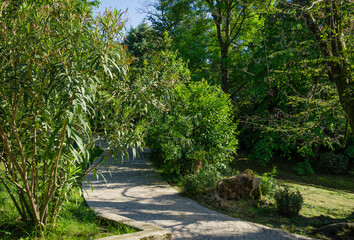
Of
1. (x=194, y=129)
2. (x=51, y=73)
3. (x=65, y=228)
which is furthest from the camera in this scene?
(x=194, y=129)

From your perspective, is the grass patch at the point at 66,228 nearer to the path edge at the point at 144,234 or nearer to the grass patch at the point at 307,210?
the path edge at the point at 144,234

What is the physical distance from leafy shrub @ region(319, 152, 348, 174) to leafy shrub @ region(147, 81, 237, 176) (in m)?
7.10

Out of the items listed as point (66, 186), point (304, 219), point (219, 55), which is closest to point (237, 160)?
point (219, 55)

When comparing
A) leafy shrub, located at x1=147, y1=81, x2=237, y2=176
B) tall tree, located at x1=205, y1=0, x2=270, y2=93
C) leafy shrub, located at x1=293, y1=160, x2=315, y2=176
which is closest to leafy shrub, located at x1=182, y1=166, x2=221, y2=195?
leafy shrub, located at x1=147, y1=81, x2=237, y2=176

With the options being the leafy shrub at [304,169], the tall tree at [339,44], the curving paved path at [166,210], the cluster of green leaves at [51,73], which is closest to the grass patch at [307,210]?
the curving paved path at [166,210]

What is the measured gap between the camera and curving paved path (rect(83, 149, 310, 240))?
5488 millimetres

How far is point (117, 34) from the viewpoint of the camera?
12.9 ft

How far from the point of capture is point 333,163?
14.7 meters

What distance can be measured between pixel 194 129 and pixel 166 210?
4370 millimetres

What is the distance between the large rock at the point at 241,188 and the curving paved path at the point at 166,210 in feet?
2.68

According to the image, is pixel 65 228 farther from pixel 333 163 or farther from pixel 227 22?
pixel 227 22

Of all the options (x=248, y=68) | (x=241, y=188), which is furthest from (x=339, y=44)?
(x=248, y=68)

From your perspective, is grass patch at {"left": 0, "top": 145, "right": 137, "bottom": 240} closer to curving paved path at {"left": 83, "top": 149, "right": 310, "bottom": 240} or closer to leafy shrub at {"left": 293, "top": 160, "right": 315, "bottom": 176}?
curving paved path at {"left": 83, "top": 149, "right": 310, "bottom": 240}

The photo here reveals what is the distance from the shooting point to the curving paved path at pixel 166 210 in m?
5.49
